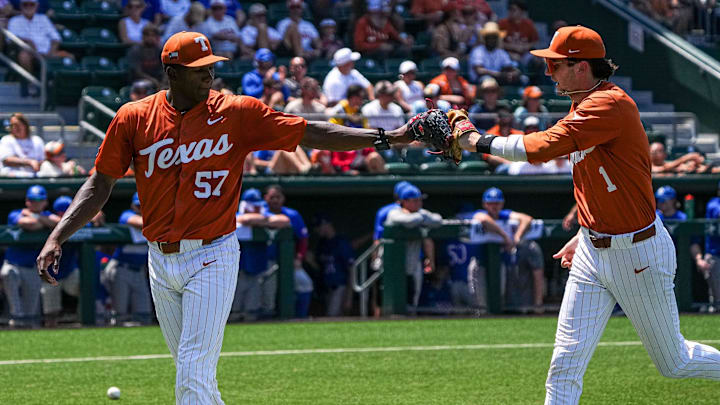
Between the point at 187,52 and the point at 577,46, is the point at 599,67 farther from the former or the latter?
the point at 187,52

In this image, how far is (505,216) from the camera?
12586mm

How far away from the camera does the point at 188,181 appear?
4.95 m

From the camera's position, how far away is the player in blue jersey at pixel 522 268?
12.4 metres

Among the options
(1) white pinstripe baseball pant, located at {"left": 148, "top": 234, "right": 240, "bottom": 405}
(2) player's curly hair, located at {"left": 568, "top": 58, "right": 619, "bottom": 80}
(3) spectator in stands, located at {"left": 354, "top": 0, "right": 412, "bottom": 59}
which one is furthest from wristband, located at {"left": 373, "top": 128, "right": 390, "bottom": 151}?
(3) spectator in stands, located at {"left": 354, "top": 0, "right": 412, "bottom": 59}

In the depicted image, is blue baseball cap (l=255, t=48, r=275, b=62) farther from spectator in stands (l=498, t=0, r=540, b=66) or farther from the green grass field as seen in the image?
spectator in stands (l=498, t=0, r=540, b=66)

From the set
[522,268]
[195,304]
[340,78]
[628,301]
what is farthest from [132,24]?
[628,301]

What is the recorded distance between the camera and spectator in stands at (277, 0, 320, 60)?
1554 centimetres

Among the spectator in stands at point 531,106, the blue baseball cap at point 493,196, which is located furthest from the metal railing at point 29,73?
the spectator in stands at point 531,106

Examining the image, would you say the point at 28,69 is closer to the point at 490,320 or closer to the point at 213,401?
the point at 490,320

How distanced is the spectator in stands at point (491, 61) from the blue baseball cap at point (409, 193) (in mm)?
3735

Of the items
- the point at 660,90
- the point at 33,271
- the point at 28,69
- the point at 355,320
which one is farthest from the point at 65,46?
the point at 660,90

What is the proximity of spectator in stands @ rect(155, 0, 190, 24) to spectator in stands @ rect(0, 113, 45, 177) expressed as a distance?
336cm

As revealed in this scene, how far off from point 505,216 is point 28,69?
21.3ft

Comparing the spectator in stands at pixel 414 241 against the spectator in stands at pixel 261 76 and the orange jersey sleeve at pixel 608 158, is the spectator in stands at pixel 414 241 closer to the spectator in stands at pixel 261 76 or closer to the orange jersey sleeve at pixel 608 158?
the spectator in stands at pixel 261 76
